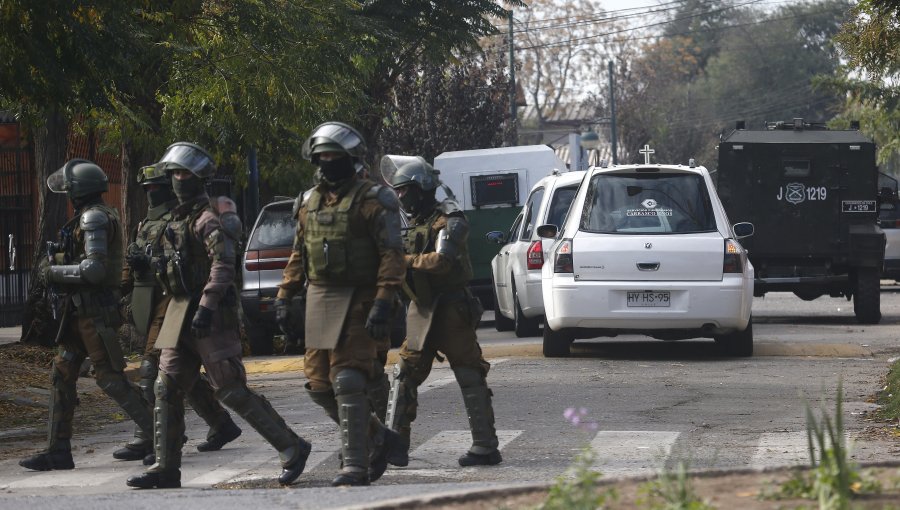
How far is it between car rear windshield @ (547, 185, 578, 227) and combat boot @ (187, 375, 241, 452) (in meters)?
7.48

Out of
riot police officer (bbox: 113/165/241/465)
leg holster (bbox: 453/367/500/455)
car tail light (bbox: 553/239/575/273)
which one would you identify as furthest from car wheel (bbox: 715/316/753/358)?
riot police officer (bbox: 113/165/241/465)

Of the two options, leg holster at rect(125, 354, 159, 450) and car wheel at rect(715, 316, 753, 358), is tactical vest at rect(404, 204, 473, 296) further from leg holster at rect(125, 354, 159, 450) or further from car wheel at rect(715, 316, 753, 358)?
car wheel at rect(715, 316, 753, 358)

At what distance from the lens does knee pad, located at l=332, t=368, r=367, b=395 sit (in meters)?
7.59

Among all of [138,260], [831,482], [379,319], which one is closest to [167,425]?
[138,260]

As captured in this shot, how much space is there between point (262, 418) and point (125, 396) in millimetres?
1542

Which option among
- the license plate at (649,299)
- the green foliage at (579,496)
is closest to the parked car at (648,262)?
the license plate at (649,299)

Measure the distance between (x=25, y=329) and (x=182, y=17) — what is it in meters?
5.61

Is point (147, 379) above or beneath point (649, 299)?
beneath

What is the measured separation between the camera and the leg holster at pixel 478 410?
8531mm

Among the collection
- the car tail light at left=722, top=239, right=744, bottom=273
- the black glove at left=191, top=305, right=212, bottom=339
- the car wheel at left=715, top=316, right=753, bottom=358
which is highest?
the car tail light at left=722, top=239, right=744, bottom=273

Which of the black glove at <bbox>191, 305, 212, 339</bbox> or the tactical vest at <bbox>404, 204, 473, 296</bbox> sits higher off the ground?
the tactical vest at <bbox>404, 204, 473, 296</bbox>

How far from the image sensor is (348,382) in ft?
25.0

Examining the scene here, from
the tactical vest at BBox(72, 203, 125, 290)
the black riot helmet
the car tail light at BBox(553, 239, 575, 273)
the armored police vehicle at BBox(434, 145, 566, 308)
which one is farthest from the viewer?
the armored police vehicle at BBox(434, 145, 566, 308)

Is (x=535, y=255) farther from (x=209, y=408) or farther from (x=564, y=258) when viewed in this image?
(x=209, y=408)
